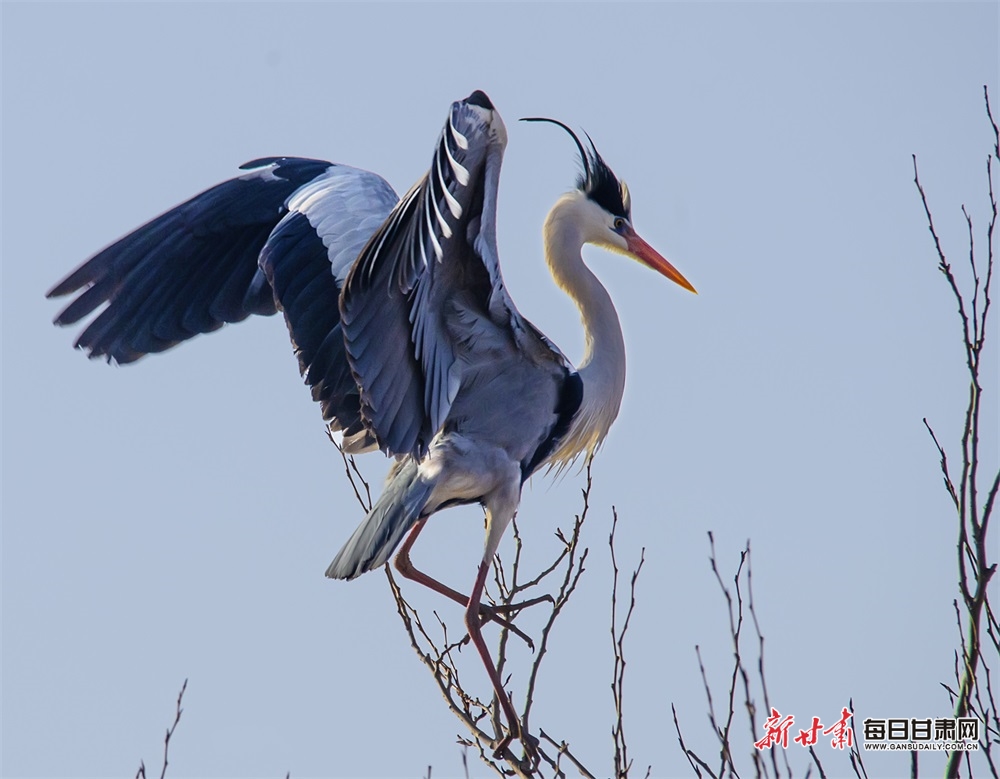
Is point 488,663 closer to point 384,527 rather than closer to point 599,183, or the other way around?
point 384,527

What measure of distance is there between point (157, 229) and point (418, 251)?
209cm

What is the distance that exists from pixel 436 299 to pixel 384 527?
2.52 ft

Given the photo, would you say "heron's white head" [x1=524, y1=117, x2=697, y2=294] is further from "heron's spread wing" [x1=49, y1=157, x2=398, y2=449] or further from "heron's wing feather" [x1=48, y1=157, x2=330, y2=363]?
"heron's wing feather" [x1=48, y1=157, x2=330, y2=363]

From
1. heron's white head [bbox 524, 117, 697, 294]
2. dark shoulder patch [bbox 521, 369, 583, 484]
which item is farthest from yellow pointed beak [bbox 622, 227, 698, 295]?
dark shoulder patch [bbox 521, 369, 583, 484]

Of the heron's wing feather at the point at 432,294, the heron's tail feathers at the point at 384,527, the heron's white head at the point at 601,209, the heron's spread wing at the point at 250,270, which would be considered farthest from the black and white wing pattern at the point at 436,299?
the heron's white head at the point at 601,209

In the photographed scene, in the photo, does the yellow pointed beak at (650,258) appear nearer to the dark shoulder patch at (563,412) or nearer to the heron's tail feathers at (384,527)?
the dark shoulder patch at (563,412)

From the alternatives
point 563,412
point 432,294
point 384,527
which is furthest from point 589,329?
point 384,527

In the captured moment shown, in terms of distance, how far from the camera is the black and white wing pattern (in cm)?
377

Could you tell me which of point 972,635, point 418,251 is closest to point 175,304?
Result: point 418,251

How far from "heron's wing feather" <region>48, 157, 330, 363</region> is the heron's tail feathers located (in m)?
1.14

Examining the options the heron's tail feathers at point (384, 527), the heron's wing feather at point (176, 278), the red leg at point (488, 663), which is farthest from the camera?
the heron's wing feather at point (176, 278)

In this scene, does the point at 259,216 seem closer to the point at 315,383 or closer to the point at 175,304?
the point at 175,304

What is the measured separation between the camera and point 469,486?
4.82 metres

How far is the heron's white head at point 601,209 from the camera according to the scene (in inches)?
223
